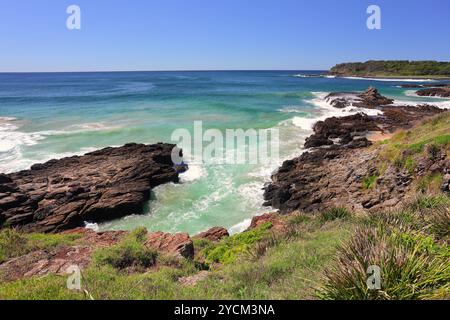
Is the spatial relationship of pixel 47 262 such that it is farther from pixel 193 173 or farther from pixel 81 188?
pixel 193 173

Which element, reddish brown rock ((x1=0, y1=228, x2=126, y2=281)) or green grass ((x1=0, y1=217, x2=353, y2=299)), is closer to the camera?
green grass ((x1=0, y1=217, x2=353, y2=299))

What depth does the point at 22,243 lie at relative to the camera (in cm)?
921

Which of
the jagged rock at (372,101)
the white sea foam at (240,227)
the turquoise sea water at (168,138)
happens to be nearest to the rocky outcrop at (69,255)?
the white sea foam at (240,227)

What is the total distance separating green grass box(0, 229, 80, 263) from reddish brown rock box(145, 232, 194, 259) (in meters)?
2.40

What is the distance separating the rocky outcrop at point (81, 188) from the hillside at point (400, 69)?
131 metres

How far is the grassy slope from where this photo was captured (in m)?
4.33

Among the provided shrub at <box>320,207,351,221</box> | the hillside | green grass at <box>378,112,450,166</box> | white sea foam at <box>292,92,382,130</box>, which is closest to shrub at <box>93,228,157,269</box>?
shrub at <box>320,207,351,221</box>

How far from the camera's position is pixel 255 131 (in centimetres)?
3105

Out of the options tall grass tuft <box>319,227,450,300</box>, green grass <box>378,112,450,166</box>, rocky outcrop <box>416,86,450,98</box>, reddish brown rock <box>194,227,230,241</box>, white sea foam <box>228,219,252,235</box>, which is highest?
rocky outcrop <box>416,86,450,98</box>

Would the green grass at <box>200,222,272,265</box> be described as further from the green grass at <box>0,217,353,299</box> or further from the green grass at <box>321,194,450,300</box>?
the green grass at <box>321,194,450,300</box>

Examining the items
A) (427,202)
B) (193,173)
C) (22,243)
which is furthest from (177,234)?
(193,173)

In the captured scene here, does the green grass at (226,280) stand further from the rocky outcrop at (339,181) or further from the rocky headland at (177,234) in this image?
the rocky outcrop at (339,181)
